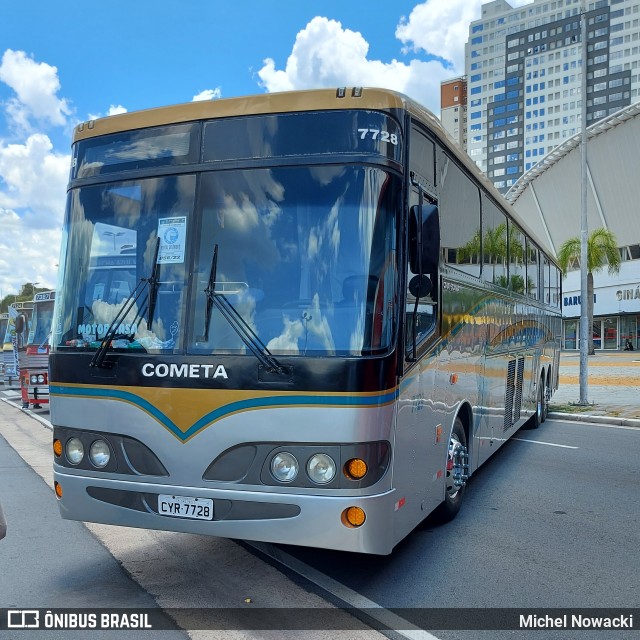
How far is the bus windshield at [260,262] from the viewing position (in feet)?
14.0

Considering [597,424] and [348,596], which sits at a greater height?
[597,424]

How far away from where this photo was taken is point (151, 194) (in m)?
4.72

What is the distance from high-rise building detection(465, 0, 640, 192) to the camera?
120m

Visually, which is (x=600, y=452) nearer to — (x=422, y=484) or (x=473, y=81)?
(x=422, y=484)

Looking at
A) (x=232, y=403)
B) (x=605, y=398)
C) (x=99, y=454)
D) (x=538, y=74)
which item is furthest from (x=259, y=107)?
(x=538, y=74)

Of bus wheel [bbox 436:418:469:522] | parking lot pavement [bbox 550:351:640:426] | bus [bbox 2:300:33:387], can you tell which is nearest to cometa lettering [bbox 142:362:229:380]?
bus wheel [bbox 436:418:469:522]

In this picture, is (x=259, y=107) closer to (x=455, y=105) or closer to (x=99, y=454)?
(x=99, y=454)

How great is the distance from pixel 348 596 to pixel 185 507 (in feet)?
3.95

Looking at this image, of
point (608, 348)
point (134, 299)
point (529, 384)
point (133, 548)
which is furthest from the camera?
point (608, 348)

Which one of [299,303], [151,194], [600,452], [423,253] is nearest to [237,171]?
[151,194]

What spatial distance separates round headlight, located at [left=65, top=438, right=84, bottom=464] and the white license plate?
698mm

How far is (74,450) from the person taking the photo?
4836 mm

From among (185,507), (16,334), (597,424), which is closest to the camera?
(185,507)

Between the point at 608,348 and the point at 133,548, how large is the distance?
58102 millimetres
